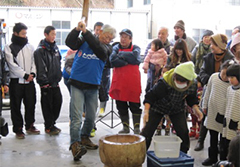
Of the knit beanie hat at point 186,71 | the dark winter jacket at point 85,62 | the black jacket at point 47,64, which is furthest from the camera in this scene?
the black jacket at point 47,64

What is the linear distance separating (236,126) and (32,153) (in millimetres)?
2890

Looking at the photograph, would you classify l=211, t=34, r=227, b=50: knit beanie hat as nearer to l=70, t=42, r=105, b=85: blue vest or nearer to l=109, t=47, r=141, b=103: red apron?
l=109, t=47, r=141, b=103: red apron

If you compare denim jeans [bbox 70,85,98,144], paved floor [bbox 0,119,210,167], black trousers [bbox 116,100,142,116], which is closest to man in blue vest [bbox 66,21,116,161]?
denim jeans [bbox 70,85,98,144]

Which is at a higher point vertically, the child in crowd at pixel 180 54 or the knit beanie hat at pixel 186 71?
the child in crowd at pixel 180 54

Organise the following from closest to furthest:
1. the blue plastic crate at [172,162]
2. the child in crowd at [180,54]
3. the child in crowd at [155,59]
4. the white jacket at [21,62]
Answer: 1. the blue plastic crate at [172,162]
2. the child in crowd at [180,54]
3. the white jacket at [21,62]
4. the child in crowd at [155,59]

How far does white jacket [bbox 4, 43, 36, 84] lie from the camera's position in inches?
223

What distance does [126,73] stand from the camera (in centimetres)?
576

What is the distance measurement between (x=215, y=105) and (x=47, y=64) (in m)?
2.97

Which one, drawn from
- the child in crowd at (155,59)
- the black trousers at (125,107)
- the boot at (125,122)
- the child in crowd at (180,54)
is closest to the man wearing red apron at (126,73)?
the black trousers at (125,107)

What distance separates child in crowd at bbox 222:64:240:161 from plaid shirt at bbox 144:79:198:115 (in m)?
0.43

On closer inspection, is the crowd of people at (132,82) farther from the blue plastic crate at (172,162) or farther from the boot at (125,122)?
the blue plastic crate at (172,162)

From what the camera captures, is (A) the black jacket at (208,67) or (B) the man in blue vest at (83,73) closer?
(B) the man in blue vest at (83,73)

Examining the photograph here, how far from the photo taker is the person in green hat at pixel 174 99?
3916 mm

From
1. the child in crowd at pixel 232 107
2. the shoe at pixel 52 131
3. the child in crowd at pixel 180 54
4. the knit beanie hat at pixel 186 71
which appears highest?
the child in crowd at pixel 180 54
